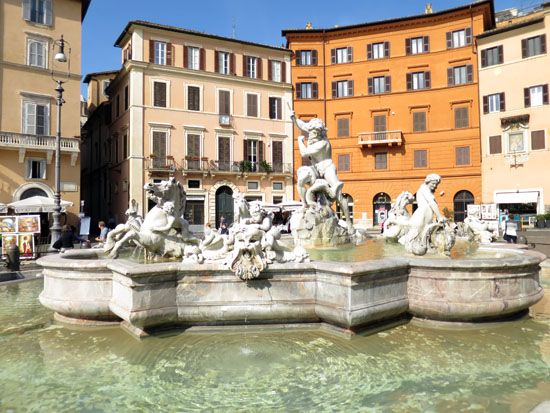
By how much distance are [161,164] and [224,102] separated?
725 centimetres

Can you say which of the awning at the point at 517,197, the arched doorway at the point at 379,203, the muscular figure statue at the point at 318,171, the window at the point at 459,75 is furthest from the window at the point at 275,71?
the muscular figure statue at the point at 318,171

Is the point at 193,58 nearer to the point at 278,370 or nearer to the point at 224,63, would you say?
the point at 224,63

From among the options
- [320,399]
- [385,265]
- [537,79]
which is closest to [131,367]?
[320,399]

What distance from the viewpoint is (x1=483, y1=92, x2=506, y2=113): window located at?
2961 cm

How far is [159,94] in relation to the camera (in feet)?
97.4

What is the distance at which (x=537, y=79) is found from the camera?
28.2 metres

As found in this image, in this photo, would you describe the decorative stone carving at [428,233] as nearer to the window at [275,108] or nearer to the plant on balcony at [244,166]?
the plant on balcony at [244,166]

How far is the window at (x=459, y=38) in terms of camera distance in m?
31.3

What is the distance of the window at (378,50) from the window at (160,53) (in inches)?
649

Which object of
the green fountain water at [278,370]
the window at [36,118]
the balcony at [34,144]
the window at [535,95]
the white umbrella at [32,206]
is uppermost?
the window at [535,95]

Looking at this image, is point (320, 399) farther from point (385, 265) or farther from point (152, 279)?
point (152, 279)

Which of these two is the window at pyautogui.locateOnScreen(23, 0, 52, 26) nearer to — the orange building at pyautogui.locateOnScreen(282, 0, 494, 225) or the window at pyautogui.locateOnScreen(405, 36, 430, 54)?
the orange building at pyautogui.locateOnScreen(282, 0, 494, 225)

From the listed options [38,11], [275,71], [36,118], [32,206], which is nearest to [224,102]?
[275,71]

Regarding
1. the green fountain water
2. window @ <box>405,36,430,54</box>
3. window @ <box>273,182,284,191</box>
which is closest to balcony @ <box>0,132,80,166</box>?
window @ <box>273,182,284,191</box>
